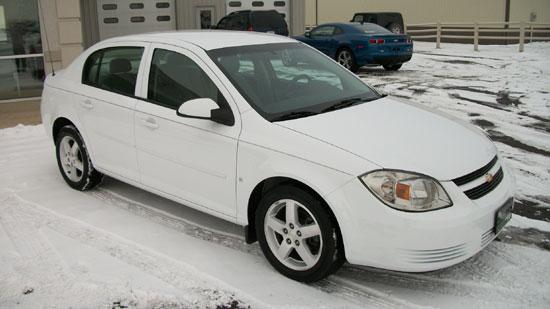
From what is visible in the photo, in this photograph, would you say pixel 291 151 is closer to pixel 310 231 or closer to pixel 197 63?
pixel 310 231

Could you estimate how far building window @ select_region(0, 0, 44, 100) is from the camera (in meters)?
11.6

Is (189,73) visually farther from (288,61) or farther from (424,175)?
(424,175)

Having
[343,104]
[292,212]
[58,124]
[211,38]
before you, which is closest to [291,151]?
[292,212]

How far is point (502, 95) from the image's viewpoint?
452 inches

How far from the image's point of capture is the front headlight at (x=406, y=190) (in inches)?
138

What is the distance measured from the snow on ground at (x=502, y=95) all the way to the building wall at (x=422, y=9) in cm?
1133

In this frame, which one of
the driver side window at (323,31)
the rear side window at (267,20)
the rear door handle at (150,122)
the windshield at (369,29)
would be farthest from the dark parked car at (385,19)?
the rear door handle at (150,122)

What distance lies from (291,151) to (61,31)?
9864mm

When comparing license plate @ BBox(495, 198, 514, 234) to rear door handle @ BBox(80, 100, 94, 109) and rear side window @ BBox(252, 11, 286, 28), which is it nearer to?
rear door handle @ BBox(80, 100, 94, 109)

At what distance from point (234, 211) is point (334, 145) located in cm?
96

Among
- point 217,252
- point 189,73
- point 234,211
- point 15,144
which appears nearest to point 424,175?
point 234,211

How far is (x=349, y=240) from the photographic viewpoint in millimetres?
3594

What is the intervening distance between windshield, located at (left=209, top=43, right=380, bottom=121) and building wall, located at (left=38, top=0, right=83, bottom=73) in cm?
841

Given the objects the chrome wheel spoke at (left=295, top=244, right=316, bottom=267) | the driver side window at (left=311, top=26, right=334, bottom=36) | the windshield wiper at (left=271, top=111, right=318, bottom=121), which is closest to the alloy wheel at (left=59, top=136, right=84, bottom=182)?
the windshield wiper at (left=271, top=111, right=318, bottom=121)
